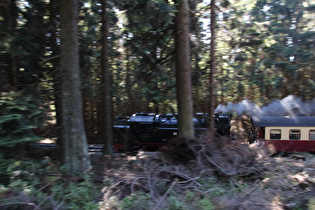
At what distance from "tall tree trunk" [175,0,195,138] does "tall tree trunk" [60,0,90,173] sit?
3250 millimetres

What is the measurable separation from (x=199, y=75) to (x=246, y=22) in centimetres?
351

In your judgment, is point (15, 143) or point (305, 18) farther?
point (305, 18)

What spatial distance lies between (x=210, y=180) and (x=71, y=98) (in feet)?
14.5

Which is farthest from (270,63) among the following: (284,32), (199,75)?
(199,75)

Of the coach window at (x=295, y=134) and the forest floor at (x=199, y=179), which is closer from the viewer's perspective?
the forest floor at (x=199, y=179)

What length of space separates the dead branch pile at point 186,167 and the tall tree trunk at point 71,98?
5.17ft

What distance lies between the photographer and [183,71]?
7.78 m

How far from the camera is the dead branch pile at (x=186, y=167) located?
5.61 meters

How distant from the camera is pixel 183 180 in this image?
617 cm

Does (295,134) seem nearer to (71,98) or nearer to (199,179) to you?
(199,179)

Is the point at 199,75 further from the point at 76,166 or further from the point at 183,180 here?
the point at 76,166

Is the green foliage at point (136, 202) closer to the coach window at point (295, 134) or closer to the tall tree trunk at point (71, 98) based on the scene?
the tall tree trunk at point (71, 98)

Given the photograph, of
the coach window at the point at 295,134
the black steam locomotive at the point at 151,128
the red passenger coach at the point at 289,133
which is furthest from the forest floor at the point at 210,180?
the coach window at the point at 295,134

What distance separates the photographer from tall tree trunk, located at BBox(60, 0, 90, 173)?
6477 mm
